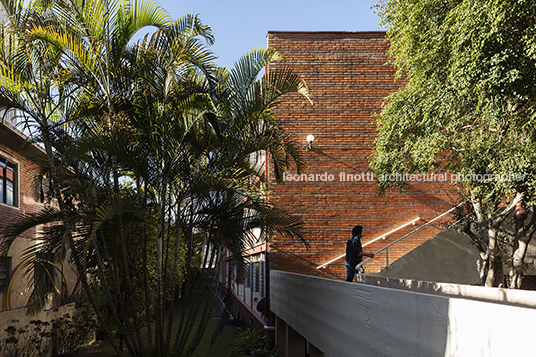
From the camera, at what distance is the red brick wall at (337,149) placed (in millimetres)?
13961

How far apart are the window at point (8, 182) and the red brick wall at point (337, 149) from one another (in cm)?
743

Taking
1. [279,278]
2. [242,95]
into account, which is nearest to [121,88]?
[242,95]

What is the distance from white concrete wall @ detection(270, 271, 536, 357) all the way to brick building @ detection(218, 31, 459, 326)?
6.30 metres

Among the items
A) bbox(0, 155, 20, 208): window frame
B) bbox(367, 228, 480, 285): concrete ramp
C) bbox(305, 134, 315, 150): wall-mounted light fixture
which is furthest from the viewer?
bbox(305, 134, 315, 150): wall-mounted light fixture

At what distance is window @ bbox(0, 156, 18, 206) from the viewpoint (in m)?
12.5

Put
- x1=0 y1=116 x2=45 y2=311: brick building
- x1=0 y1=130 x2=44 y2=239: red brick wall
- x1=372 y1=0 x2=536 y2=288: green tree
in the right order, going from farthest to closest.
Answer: x1=0 y1=130 x2=44 y2=239: red brick wall, x1=0 y1=116 x2=45 y2=311: brick building, x1=372 y1=0 x2=536 y2=288: green tree

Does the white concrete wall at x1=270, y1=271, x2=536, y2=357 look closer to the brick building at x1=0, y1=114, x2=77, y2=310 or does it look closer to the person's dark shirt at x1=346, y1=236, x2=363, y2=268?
the person's dark shirt at x1=346, y1=236, x2=363, y2=268

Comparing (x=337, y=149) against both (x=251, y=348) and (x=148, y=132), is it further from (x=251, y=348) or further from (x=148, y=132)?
(x=148, y=132)

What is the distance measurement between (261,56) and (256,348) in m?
6.50

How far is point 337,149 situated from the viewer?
1436 cm

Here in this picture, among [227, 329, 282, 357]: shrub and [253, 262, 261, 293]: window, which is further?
[253, 262, 261, 293]: window

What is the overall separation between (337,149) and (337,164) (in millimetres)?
463

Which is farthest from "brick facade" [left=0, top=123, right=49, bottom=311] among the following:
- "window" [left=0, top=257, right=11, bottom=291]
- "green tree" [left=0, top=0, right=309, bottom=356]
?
"green tree" [left=0, top=0, right=309, bottom=356]

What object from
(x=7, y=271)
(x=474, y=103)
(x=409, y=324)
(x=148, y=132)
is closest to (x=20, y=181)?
(x=7, y=271)
